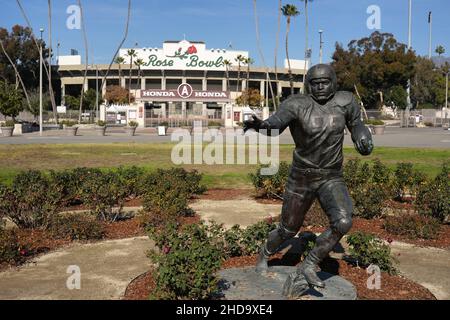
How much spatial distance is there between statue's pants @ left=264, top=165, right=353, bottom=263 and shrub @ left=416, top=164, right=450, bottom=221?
442cm

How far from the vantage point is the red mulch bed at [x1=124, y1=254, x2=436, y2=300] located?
16.1 feet

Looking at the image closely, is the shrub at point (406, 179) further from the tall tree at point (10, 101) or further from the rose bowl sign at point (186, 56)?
the rose bowl sign at point (186, 56)

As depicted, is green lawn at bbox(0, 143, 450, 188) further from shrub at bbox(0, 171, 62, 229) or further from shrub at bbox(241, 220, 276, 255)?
shrub at bbox(241, 220, 276, 255)

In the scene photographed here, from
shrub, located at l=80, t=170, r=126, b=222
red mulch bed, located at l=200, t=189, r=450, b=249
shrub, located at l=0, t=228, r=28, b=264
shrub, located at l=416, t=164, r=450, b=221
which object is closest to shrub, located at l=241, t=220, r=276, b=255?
red mulch bed, located at l=200, t=189, r=450, b=249

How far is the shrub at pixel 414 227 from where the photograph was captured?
7539 millimetres

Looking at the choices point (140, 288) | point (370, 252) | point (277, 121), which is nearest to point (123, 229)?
point (140, 288)

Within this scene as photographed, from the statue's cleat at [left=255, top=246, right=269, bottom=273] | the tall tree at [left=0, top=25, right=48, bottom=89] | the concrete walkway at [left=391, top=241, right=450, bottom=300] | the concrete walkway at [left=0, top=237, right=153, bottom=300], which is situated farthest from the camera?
the tall tree at [left=0, top=25, right=48, bottom=89]

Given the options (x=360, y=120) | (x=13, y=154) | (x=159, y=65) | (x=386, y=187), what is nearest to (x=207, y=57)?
(x=159, y=65)

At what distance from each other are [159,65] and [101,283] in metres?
76.6

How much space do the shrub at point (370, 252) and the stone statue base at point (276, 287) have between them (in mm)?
628

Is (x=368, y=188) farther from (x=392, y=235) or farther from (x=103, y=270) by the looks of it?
(x=103, y=270)
